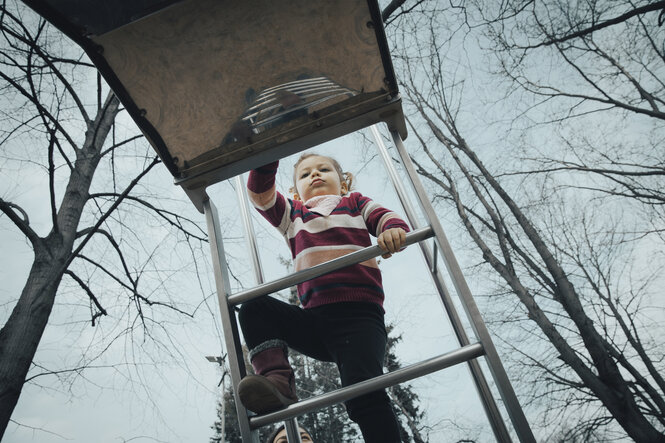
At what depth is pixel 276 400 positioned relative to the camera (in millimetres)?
1146

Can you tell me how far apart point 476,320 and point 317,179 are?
4.60 ft

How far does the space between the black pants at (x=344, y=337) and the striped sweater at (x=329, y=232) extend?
0.08 m

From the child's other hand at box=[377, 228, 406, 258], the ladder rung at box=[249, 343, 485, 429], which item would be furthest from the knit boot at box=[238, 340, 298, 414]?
the child's other hand at box=[377, 228, 406, 258]

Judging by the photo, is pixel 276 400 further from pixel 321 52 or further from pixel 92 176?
pixel 92 176

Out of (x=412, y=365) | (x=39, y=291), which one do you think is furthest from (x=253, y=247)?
(x=39, y=291)

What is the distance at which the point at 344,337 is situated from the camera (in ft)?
5.16

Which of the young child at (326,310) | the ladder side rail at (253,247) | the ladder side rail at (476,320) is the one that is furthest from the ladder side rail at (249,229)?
the ladder side rail at (476,320)

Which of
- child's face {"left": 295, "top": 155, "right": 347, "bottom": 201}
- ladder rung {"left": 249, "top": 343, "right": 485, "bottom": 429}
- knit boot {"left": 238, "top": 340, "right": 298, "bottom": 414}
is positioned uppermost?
child's face {"left": 295, "top": 155, "right": 347, "bottom": 201}

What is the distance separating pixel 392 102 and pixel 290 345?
111 cm

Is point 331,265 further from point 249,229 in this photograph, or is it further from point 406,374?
point 249,229

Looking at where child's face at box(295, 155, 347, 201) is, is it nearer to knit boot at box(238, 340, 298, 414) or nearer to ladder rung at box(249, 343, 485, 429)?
knit boot at box(238, 340, 298, 414)

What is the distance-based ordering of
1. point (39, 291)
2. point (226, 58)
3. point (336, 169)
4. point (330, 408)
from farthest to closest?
1. point (330, 408)
2. point (39, 291)
3. point (336, 169)
4. point (226, 58)

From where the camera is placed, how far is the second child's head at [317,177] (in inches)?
88.3

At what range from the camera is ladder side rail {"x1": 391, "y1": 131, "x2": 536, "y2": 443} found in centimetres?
95
